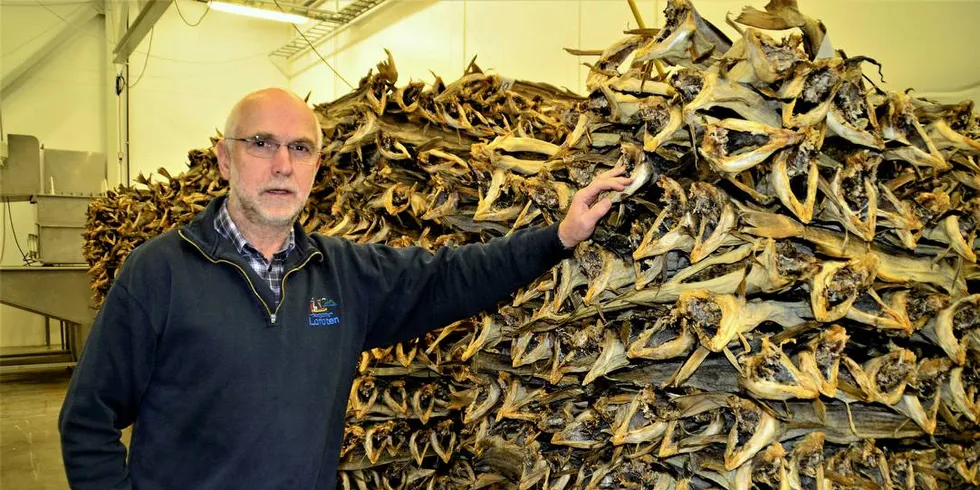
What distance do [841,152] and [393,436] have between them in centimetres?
235

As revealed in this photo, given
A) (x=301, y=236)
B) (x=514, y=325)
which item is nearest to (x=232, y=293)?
(x=301, y=236)

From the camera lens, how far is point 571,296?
87.4 inches

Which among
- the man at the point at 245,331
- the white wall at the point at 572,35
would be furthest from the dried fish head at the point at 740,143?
the white wall at the point at 572,35

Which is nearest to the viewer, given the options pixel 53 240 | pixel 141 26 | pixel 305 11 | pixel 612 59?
pixel 612 59

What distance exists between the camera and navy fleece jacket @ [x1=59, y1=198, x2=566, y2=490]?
79.7 inches

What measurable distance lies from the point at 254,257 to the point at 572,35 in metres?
2.72

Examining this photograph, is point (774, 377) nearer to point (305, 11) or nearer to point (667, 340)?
point (667, 340)

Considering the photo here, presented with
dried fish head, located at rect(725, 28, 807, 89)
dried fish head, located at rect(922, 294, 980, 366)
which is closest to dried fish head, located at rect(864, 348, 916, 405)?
dried fish head, located at rect(922, 294, 980, 366)

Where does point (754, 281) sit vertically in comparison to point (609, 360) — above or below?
above

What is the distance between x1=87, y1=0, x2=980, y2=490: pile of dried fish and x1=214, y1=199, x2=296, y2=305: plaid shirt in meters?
0.81

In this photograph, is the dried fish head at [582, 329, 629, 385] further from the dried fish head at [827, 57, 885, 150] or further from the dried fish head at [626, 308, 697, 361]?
the dried fish head at [827, 57, 885, 150]

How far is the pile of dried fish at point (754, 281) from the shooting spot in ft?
5.39

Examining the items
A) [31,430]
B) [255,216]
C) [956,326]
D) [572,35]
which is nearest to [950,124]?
[956,326]

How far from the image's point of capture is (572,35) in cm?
433
